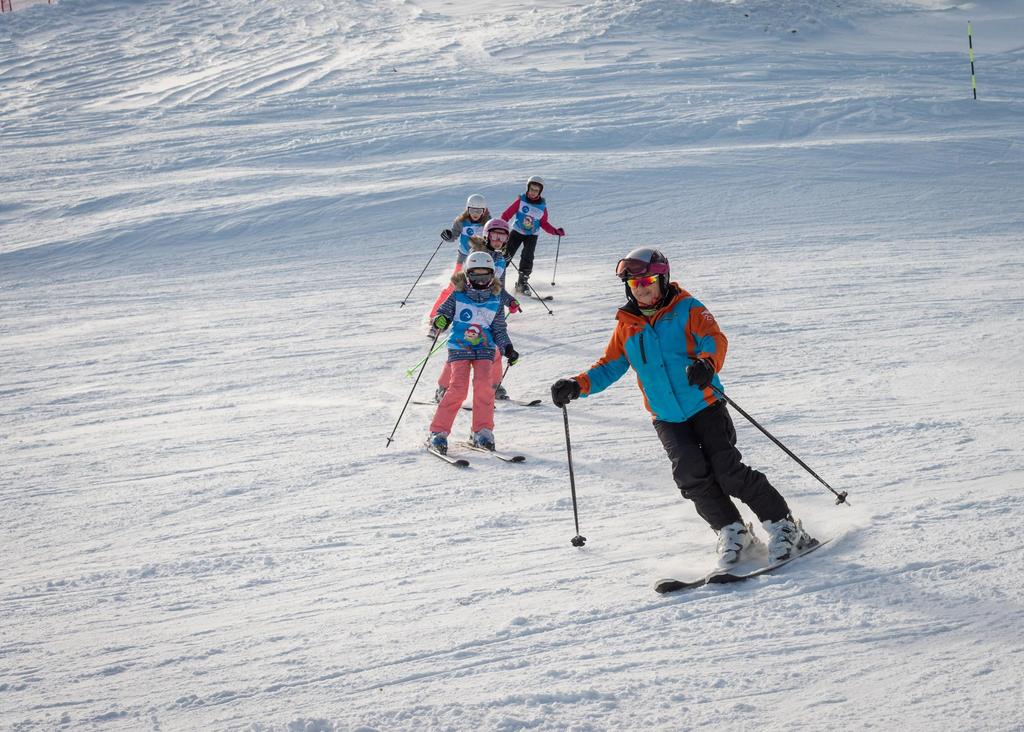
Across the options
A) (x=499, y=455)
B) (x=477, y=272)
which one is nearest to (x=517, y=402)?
(x=499, y=455)

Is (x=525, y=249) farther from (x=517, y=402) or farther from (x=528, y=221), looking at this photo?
(x=517, y=402)

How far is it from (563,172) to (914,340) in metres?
10.1

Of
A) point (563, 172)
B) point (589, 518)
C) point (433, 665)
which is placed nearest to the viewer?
point (433, 665)

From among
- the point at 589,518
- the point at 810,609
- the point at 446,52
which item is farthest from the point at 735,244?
the point at 446,52

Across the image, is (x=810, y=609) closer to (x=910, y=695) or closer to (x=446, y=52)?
(x=910, y=695)

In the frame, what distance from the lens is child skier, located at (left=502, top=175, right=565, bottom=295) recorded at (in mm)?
11127

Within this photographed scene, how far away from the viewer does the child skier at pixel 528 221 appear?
11.1m

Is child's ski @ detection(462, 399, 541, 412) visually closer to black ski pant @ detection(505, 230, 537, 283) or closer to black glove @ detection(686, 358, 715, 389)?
black glove @ detection(686, 358, 715, 389)

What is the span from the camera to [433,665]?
3.67m

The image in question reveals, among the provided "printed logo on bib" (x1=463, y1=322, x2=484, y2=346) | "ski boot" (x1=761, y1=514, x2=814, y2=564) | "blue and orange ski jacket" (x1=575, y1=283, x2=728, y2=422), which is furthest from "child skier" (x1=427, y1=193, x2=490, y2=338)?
"ski boot" (x1=761, y1=514, x2=814, y2=564)

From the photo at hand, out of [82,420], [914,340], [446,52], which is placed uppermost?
[446,52]

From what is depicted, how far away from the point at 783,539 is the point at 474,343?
2878 mm

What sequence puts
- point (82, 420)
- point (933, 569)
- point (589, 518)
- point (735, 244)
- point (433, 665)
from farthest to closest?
1. point (735, 244)
2. point (82, 420)
3. point (589, 518)
4. point (933, 569)
5. point (433, 665)

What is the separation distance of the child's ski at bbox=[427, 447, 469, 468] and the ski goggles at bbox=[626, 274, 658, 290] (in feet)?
7.47
